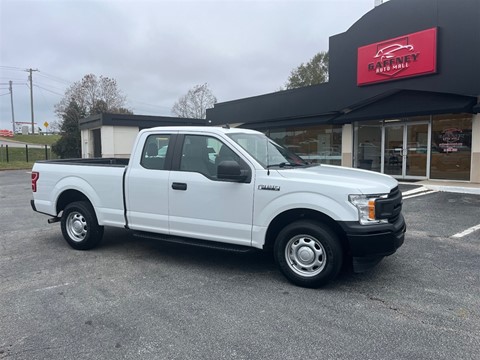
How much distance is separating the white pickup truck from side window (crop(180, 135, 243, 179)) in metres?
0.01

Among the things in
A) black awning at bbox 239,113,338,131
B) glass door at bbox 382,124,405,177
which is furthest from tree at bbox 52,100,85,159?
glass door at bbox 382,124,405,177

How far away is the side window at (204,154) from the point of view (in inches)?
201

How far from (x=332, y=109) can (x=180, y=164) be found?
13627 millimetres

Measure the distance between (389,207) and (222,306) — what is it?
220cm

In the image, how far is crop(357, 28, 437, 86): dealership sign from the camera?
13.6 meters

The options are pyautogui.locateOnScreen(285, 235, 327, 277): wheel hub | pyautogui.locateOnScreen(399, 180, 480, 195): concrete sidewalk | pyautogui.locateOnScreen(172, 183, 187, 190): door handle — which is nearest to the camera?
pyautogui.locateOnScreen(285, 235, 327, 277): wheel hub

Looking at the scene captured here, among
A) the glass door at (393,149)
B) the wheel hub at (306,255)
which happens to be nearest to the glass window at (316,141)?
the glass door at (393,149)

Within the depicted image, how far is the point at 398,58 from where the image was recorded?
575 inches

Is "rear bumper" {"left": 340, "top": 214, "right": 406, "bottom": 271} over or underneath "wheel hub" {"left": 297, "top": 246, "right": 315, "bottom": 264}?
over

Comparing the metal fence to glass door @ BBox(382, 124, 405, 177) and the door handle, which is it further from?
the door handle

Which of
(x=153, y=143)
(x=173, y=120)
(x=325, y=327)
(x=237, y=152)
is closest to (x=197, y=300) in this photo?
(x=325, y=327)

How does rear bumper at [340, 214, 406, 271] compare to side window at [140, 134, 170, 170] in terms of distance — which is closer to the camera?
rear bumper at [340, 214, 406, 271]

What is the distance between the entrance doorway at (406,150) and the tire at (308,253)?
12.4 m

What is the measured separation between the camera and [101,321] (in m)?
3.75
